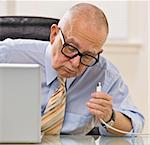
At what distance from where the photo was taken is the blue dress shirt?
1.26 meters

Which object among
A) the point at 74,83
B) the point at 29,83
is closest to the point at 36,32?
the point at 74,83

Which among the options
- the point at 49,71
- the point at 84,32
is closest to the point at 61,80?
the point at 49,71

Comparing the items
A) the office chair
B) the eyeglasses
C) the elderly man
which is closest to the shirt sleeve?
the elderly man

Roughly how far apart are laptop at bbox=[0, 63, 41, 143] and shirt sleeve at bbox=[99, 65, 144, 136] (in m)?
0.40

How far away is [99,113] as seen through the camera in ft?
3.51

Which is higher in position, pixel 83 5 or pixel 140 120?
pixel 83 5

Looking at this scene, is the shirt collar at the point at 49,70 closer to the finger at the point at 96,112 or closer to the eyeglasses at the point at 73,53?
the eyeglasses at the point at 73,53

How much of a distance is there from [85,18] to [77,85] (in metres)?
0.28

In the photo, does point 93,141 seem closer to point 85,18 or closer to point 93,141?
point 93,141

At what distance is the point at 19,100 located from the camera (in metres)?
0.80

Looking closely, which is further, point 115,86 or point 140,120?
point 115,86

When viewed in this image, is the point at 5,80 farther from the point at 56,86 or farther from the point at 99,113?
the point at 56,86

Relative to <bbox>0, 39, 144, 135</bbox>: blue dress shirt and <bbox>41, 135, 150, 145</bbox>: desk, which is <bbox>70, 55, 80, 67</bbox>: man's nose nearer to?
<bbox>0, 39, 144, 135</bbox>: blue dress shirt

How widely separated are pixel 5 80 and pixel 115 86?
66 cm
